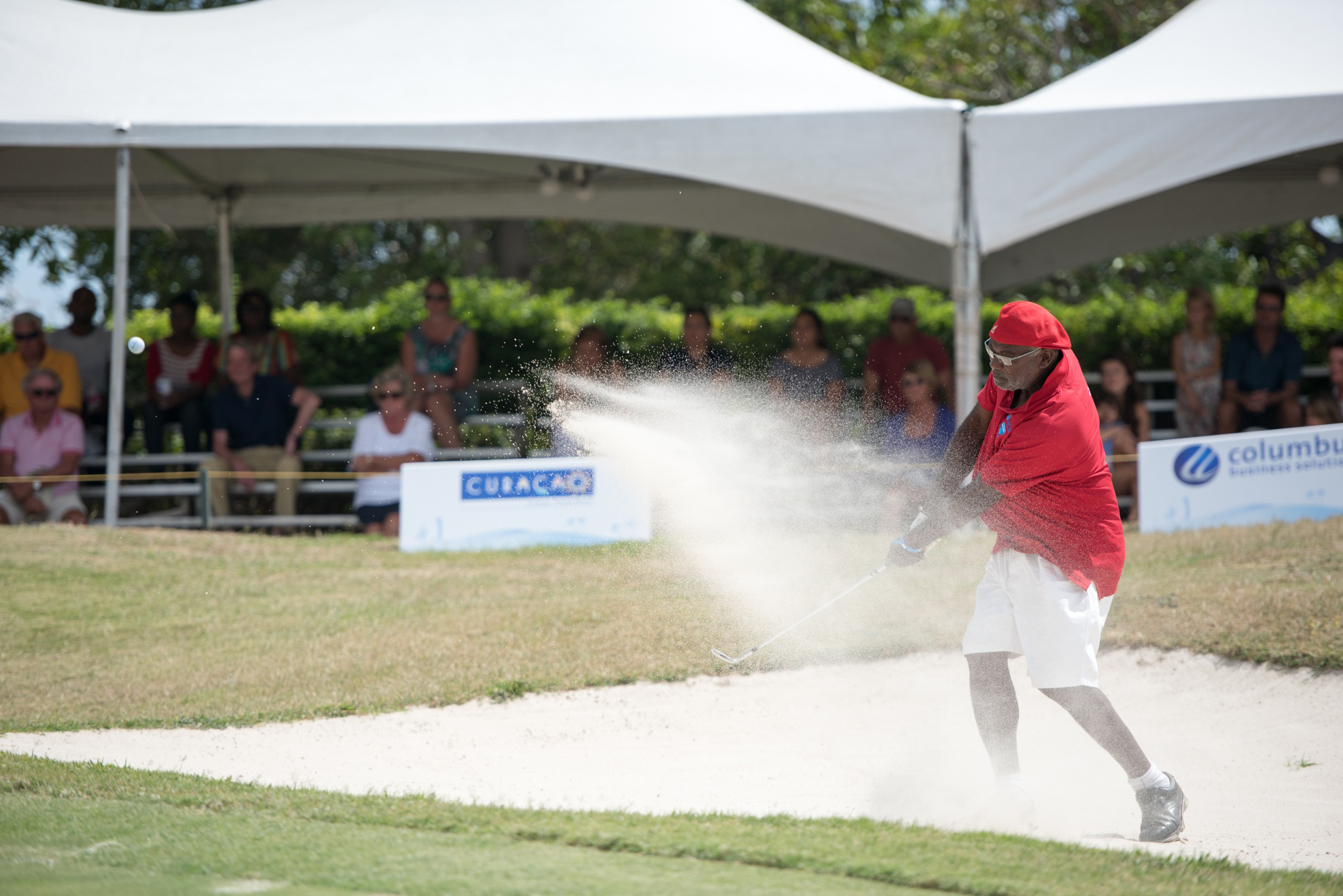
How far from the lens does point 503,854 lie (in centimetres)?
404

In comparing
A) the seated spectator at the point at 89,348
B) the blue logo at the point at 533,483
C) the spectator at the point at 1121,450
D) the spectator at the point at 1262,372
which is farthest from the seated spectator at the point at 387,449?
the spectator at the point at 1262,372

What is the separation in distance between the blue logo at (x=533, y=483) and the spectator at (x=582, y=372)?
1.00 feet

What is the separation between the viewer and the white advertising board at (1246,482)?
9.32m

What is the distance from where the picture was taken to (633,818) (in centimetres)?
462

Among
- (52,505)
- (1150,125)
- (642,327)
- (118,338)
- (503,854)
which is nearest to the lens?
(503,854)

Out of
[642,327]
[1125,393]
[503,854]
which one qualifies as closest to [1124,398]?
[1125,393]

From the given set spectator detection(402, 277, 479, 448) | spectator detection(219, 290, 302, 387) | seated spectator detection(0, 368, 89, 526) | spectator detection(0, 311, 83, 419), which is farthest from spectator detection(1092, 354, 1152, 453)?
spectator detection(0, 311, 83, 419)

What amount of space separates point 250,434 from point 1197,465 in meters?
7.46

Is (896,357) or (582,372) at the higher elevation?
(896,357)

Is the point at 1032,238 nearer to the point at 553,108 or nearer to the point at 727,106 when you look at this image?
the point at 727,106

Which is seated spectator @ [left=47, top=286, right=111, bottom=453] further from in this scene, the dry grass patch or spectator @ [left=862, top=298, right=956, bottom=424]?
the dry grass patch

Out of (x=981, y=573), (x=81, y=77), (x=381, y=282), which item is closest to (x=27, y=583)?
(x=81, y=77)

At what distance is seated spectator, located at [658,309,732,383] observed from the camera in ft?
31.4

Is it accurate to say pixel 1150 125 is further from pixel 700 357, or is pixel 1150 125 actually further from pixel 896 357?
pixel 700 357
